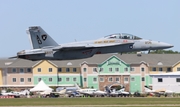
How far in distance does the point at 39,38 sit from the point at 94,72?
68372 millimetres

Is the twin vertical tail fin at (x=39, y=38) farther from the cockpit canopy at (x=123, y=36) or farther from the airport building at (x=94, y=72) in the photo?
the airport building at (x=94, y=72)

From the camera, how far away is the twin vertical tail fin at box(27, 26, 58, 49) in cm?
5906

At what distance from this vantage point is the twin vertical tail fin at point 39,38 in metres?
59.1

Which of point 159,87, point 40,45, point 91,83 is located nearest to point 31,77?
point 91,83

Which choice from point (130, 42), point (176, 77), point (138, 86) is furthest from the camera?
point (138, 86)

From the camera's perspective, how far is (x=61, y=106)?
186 ft

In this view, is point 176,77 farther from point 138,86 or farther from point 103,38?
point 103,38

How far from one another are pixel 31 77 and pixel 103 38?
72.6 meters

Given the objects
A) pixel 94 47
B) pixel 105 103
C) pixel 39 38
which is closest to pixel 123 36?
pixel 94 47

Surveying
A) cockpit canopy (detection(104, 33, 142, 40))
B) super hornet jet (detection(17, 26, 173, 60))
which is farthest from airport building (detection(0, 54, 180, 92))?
cockpit canopy (detection(104, 33, 142, 40))

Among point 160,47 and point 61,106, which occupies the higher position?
point 160,47

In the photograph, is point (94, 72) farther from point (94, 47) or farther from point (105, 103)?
point (94, 47)

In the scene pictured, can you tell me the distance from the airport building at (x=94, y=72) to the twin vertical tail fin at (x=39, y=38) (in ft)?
211

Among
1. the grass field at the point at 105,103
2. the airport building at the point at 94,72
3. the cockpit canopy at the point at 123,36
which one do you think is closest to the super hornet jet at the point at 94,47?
the cockpit canopy at the point at 123,36
